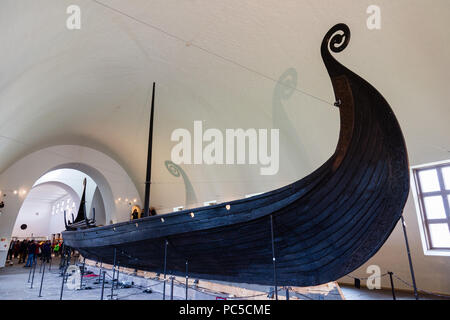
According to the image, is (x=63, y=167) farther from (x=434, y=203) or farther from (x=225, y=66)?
(x=434, y=203)

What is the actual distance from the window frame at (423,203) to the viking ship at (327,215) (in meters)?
4.04

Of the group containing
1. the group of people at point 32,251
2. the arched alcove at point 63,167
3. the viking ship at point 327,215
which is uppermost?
the arched alcove at point 63,167

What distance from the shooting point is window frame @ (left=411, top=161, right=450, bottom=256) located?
16.6 ft

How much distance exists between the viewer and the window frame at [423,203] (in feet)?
16.6

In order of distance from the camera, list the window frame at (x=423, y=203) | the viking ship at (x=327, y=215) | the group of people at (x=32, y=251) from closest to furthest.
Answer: the viking ship at (x=327, y=215) → the window frame at (x=423, y=203) → the group of people at (x=32, y=251)

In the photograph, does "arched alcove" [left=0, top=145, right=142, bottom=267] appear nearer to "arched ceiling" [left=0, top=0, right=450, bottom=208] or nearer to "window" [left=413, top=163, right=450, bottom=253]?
"arched ceiling" [left=0, top=0, right=450, bottom=208]

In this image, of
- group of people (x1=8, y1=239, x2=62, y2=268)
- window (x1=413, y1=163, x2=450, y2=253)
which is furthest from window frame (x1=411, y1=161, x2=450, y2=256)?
group of people (x1=8, y1=239, x2=62, y2=268)

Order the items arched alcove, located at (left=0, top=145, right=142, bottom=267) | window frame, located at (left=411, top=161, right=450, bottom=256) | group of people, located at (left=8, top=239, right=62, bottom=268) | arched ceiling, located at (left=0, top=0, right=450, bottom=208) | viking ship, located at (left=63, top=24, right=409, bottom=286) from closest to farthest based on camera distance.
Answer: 1. viking ship, located at (left=63, top=24, right=409, bottom=286)
2. arched ceiling, located at (left=0, top=0, right=450, bottom=208)
3. window frame, located at (left=411, top=161, right=450, bottom=256)
4. arched alcove, located at (left=0, top=145, right=142, bottom=267)
5. group of people, located at (left=8, top=239, right=62, bottom=268)

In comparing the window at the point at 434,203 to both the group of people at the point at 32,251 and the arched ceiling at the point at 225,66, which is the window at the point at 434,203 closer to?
the arched ceiling at the point at 225,66

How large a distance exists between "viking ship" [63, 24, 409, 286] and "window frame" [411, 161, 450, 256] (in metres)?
4.04

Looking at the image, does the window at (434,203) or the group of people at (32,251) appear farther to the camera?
the group of people at (32,251)

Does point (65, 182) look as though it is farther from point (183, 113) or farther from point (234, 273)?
point (234, 273)

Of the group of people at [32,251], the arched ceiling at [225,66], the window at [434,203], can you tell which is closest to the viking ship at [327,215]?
the arched ceiling at [225,66]

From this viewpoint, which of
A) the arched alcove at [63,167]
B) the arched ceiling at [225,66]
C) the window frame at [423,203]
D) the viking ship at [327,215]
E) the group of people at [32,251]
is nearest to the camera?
the viking ship at [327,215]
